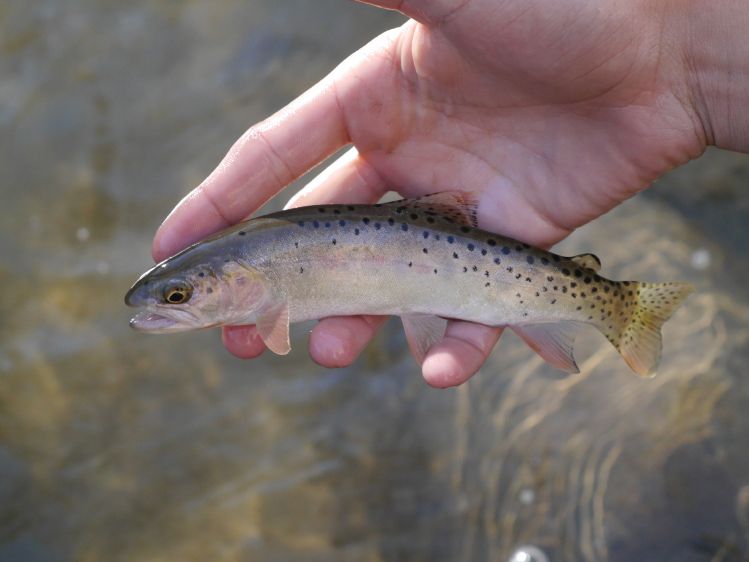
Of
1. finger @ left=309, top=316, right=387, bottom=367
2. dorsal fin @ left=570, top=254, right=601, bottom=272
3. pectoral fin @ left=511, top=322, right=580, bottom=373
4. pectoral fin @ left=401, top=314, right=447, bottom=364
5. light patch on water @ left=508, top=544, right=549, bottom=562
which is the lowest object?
light patch on water @ left=508, top=544, right=549, bottom=562

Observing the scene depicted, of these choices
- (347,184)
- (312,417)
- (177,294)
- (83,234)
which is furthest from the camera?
(83,234)

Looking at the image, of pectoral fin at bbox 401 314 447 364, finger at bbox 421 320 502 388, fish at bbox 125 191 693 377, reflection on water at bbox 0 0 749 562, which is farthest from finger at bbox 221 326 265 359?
reflection on water at bbox 0 0 749 562

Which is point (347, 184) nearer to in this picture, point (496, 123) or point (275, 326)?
point (496, 123)

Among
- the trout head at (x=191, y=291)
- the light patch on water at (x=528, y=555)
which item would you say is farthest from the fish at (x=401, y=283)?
the light patch on water at (x=528, y=555)

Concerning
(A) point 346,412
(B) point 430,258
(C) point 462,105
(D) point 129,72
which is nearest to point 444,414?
(A) point 346,412

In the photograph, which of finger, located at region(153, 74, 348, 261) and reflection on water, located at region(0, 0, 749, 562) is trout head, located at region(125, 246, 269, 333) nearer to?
finger, located at region(153, 74, 348, 261)

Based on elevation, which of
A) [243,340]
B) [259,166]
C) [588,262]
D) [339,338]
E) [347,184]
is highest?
[259,166]

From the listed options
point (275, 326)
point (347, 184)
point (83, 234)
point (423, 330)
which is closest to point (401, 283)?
point (423, 330)
